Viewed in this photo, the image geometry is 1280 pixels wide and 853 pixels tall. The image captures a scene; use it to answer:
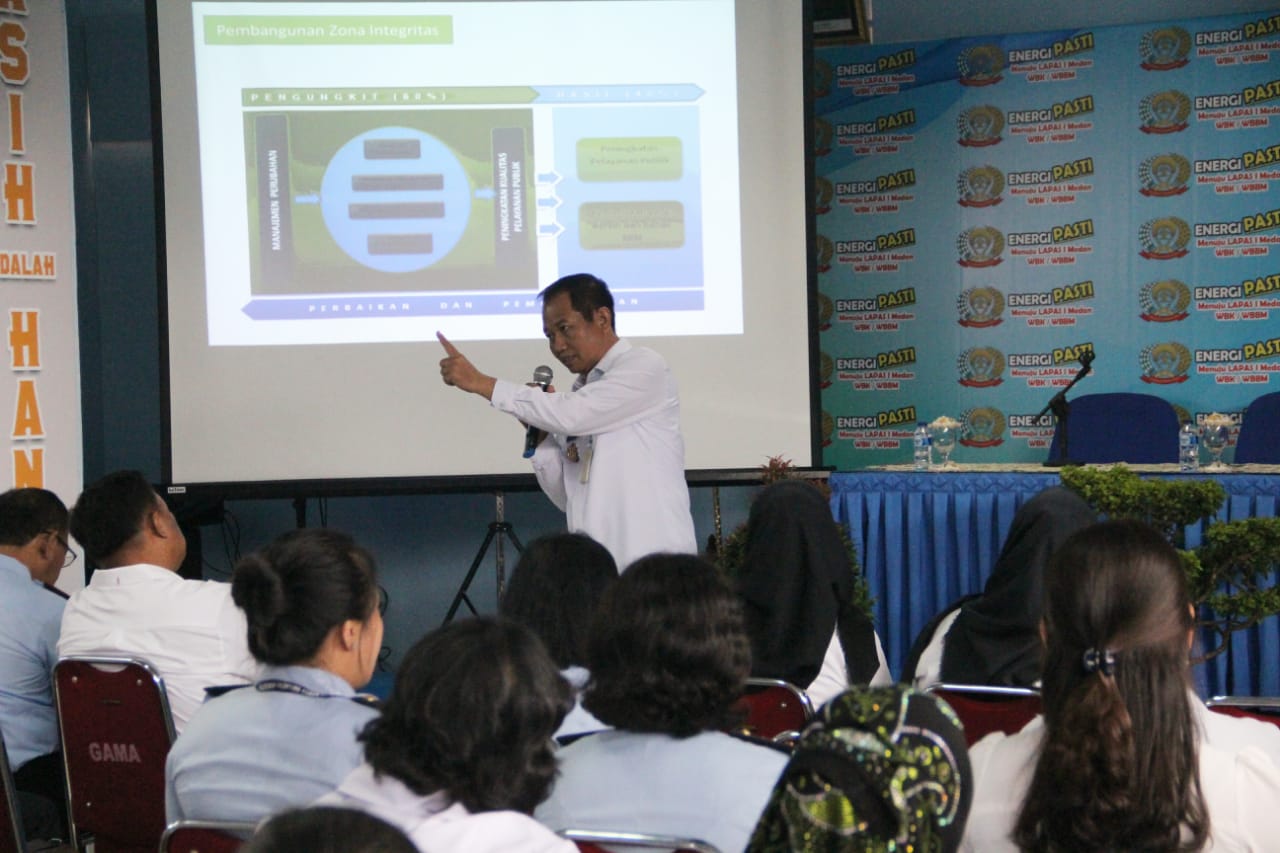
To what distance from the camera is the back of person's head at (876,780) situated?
838 millimetres

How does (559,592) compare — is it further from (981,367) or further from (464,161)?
(981,367)

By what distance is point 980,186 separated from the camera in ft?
20.1

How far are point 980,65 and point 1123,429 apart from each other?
201 cm

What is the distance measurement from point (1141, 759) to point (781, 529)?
4.69ft

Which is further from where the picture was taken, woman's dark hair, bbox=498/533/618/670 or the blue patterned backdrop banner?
the blue patterned backdrop banner

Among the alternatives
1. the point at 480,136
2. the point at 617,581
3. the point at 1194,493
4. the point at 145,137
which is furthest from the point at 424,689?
the point at 145,137

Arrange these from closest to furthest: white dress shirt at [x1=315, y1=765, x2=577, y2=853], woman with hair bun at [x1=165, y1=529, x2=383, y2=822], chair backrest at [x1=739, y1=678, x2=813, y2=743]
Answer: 1. white dress shirt at [x1=315, y1=765, x2=577, y2=853]
2. woman with hair bun at [x1=165, y1=529, x2=383, y2=822]
3. chair backrest at [x1=739, y1=678, x2=813, y2=743]

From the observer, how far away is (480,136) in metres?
4.41

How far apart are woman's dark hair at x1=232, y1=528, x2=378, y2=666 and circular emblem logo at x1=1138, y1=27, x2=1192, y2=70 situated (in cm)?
554

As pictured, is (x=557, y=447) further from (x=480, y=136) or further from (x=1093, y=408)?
(x=1093, y=408)

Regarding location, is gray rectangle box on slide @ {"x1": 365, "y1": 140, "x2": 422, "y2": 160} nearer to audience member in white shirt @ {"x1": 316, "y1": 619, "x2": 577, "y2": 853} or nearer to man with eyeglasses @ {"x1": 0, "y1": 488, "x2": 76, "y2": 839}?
man with eyeglasses @ {"x1": 0, "y1": 488, "x2": 76, "y2": 839}

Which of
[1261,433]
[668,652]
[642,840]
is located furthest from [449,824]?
[1261,433]

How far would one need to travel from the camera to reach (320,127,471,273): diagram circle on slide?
174 inches

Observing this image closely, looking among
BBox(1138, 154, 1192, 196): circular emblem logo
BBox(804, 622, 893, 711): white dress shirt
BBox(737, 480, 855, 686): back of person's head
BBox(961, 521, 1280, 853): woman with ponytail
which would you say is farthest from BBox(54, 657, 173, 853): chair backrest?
BBox(1138, 154, 1192, 196): circular emblem logo
